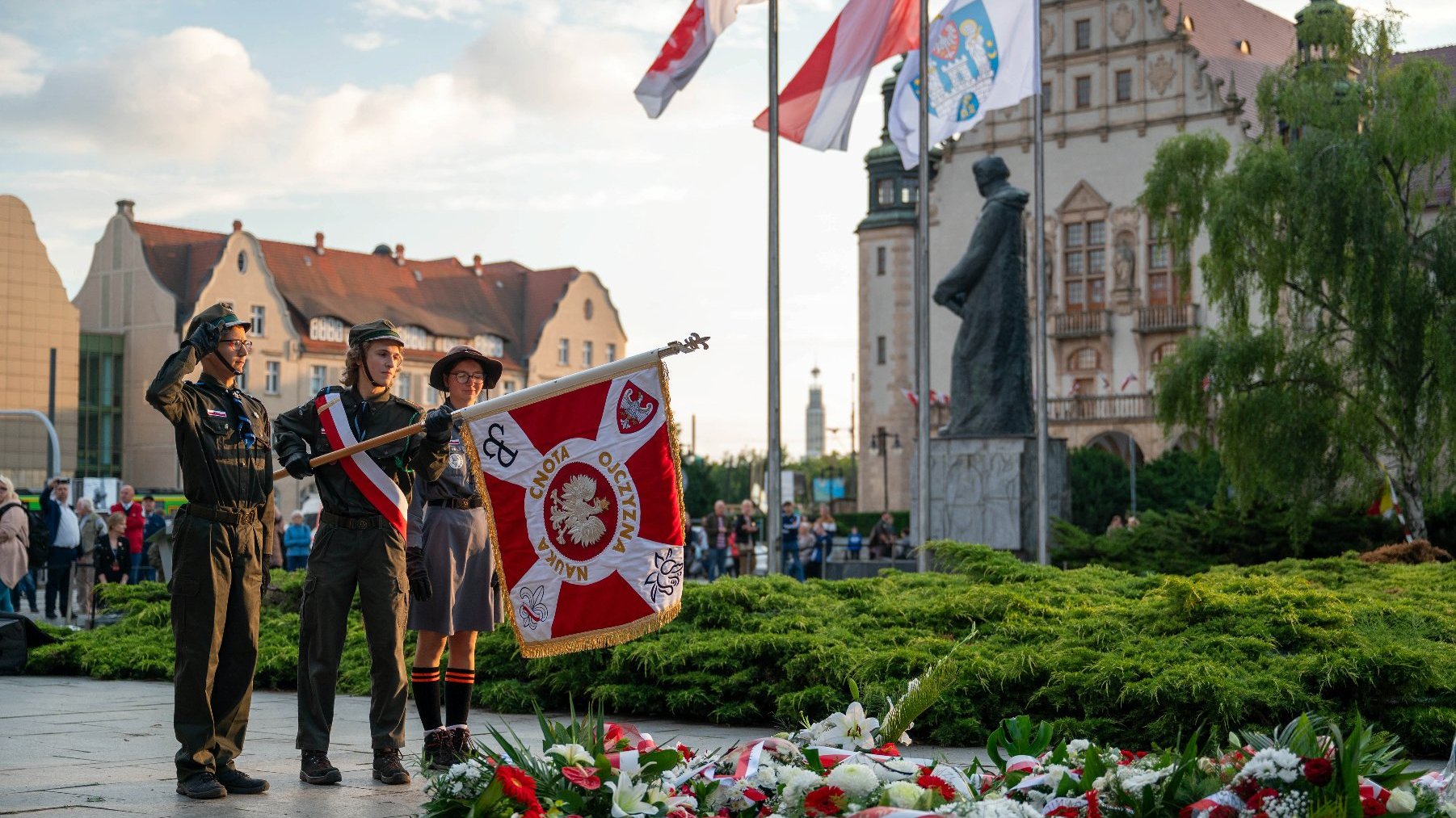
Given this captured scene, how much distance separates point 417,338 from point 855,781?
70555 mm

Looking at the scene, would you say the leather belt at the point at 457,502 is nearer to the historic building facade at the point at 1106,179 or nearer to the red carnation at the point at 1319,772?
the red carnation at the point at 1319,772

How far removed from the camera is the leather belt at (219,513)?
6.55 m

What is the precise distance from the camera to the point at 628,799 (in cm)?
430

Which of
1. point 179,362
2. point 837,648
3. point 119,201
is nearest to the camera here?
point 179,362

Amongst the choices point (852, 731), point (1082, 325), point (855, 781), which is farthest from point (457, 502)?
point (1082, 325)

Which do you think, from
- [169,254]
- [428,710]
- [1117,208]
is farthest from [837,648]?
[169,254]

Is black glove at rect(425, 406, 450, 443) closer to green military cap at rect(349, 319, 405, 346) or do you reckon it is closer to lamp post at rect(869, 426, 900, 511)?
green military cap at rect(349, 319, 405, 346)

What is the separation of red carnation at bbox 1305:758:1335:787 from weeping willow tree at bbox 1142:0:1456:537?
19613 millimetres

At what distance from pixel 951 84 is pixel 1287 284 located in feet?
26.1

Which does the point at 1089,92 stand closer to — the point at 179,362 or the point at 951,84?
the point at 951,84

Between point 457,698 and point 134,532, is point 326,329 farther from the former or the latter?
point 457,698

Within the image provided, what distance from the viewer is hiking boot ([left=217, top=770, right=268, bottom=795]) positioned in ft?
20.7

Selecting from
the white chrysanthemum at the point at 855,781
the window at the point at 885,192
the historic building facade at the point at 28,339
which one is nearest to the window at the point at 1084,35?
the window at the point at 885,192

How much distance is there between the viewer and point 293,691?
10.9 metres
